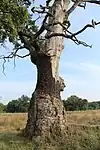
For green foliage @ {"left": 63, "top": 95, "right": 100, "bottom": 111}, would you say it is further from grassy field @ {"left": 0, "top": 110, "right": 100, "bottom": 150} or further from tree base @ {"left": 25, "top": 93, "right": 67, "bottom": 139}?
tree base @ {"left": 25, "top": 93, "right": 67, "bottom": 139}

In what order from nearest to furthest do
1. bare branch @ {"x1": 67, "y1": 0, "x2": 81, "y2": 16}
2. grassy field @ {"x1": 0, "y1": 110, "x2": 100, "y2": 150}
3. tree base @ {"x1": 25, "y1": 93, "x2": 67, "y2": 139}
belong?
grassy field @ {"x1": 0, "y1": 110, "x2": 100, "y2": 150}, tree base @ {"x1": 25, "y1": 93, "x2": 67, "y2": 139}, bare branch @ {"x1": 67, "y1": 0, "x2": 81, "y2": 16}

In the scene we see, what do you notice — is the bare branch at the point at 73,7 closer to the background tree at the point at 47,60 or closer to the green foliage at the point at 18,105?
the background tree at the point at 47,60

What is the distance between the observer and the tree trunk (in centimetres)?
1855

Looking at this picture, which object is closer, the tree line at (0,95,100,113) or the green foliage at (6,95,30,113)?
the tree line at (0,95,100,113)

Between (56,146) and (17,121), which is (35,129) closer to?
(56,146)

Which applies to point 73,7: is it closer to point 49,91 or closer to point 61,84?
point 61,84

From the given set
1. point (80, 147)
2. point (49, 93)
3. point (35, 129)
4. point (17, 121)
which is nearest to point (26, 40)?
point (49, 93)

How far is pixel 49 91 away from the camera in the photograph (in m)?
19.1

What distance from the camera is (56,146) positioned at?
674 inches

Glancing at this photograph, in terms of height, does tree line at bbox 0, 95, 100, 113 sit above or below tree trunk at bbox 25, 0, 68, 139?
above

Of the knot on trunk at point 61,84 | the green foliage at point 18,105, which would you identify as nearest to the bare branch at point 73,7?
the knot on trunk at point 61,84

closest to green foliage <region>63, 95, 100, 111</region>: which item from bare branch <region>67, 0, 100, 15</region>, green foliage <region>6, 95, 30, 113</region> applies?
green foliage <region>6, 95, 30, 113</region>

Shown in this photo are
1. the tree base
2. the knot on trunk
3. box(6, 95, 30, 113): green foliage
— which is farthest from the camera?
box(6, 95, 30, 113): green foliage

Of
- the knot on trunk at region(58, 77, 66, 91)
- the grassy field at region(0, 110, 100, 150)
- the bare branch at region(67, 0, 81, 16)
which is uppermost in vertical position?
the bare branch at region(67, 0, 81, 16)
